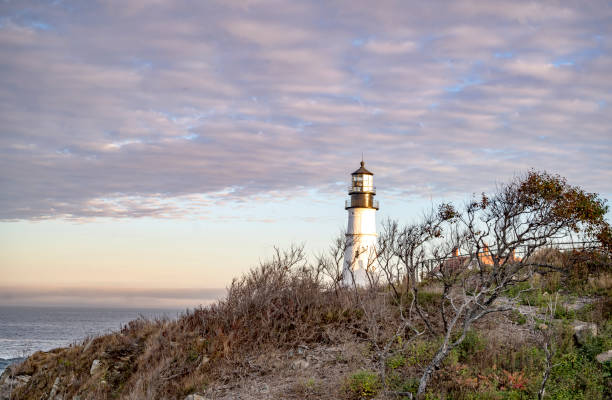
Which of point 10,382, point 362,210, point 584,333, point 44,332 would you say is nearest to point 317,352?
point 584,333

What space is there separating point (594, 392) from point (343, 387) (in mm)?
4726

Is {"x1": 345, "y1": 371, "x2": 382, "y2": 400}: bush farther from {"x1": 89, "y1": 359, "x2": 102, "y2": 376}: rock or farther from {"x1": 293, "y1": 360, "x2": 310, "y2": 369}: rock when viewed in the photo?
{"x1": 89, "y1": 359, "x2": 102, "y2": 376}: rock

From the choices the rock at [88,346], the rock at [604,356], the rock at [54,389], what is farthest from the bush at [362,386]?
the rock at [88,346]

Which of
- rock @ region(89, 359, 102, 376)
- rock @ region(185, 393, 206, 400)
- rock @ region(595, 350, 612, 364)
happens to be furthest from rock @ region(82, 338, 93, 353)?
rock @ region(595, 350, 612, 364)

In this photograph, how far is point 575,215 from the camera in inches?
638

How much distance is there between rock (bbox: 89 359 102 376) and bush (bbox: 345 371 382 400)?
278 inches

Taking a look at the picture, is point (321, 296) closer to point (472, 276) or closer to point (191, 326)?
point (191, 326)

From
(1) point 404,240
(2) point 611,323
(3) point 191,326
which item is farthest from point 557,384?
(3) point 191,326

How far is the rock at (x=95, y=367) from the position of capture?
13852mm

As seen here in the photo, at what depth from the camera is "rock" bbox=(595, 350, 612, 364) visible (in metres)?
11.2

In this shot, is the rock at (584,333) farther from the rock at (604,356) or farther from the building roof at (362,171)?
the building roof at (362,171)

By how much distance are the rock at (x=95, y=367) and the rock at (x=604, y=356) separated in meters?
11.9

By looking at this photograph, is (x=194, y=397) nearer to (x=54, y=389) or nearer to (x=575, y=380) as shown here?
(x=54, y=389)

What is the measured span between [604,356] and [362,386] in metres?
5.37
